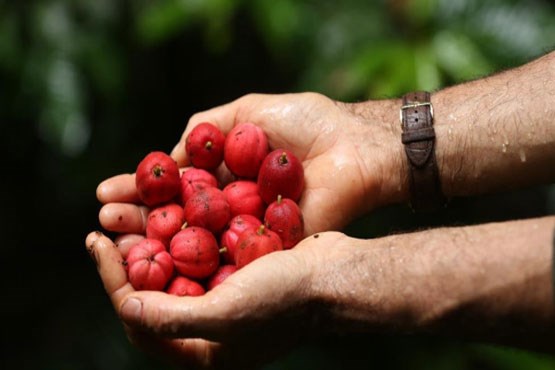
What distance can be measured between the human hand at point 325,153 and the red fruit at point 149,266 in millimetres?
303

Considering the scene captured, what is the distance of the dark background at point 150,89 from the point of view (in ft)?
14.7

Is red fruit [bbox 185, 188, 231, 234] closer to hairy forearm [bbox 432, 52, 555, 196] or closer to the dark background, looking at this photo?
hairy forearm [bbox 432, 52, 555, 196]

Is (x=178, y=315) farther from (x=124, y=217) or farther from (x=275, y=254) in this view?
(x=124, y=217)

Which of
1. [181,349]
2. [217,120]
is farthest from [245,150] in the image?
[181,349]

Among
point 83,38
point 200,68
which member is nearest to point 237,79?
point 200,68

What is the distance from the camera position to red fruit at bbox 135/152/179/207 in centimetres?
331

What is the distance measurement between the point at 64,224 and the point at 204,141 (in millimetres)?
2036

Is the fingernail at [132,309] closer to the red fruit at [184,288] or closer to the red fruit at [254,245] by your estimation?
the red fruit at [184,288]

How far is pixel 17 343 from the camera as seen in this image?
4.93 m

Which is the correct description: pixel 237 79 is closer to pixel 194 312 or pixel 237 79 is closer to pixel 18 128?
pixel 18 128

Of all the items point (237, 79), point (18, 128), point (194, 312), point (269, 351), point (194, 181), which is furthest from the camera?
point (237, 79)

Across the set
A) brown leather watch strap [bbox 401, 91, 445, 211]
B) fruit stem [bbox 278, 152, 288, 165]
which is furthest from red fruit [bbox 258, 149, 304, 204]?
brown leather watch strap [bbox 401, 91, 445, 211]

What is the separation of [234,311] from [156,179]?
919 mm

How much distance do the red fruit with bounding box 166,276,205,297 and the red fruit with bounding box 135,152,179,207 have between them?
425 mm
